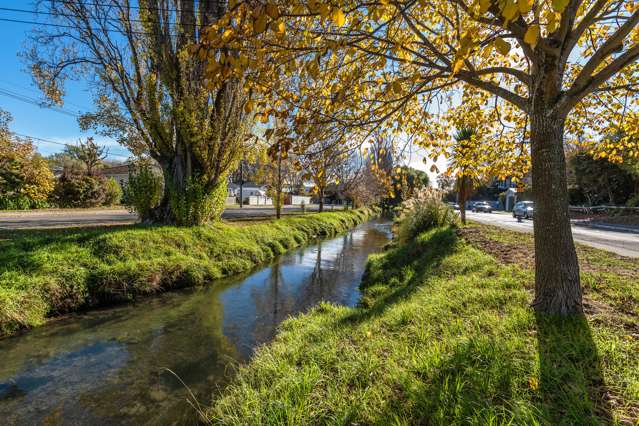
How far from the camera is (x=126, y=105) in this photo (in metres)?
10.4

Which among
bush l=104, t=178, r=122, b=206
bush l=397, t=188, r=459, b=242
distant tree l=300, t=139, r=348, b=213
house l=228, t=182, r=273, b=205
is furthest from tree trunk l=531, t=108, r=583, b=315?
house l=228, t=182, r=273, b=205

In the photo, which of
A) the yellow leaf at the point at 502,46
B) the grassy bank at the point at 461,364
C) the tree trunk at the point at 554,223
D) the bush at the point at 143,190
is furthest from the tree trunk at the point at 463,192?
the yellow leaf at the point at 502,46

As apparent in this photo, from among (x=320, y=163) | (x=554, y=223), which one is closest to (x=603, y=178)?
(x=554, y=223)

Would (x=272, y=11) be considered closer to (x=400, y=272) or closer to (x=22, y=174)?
(x=400, y=272)

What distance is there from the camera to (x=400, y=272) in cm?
797

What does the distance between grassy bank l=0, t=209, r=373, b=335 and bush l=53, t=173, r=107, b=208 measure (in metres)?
19.7

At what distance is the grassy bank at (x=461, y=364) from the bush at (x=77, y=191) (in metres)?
28.6

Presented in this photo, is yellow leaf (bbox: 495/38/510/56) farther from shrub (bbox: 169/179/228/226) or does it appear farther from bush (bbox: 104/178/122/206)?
bush (bbox: 104/178/122/206)

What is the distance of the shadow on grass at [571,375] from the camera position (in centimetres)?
197

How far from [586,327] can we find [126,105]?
12.8m

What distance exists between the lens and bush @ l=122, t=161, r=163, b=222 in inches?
438

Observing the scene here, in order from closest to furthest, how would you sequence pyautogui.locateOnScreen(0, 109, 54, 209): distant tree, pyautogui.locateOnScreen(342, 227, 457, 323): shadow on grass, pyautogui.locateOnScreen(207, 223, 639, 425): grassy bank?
1. pyautogui.locateOnScreen(207, 223, 639, 425): grassy bank
2. pyautogui.locateOnScreen(342, 227, 457, 323): shadow on grass
3. pyautogui.locateOnScreen(0, 109, 54, 209): distant tree

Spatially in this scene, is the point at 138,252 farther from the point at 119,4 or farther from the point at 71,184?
the point at 71,184

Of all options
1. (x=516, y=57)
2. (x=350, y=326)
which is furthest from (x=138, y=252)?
(x=516, y=57)
